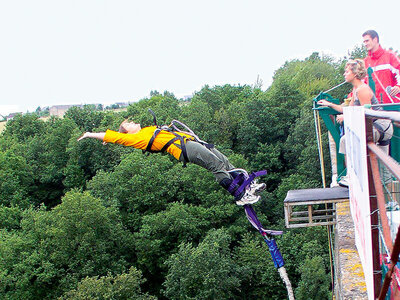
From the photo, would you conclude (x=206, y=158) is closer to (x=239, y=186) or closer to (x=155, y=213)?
(x=239, y=186)

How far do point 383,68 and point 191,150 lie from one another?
122 inches

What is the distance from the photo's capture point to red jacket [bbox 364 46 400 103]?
664 cm

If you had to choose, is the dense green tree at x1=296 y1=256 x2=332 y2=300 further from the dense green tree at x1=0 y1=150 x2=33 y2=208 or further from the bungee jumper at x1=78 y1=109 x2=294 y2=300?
the dense green tree at x1=0 y1=150 x2=33 y2=208

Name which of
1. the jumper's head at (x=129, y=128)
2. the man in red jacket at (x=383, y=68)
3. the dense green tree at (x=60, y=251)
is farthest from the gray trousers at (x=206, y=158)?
the dense green tree at (x=60, y=251)

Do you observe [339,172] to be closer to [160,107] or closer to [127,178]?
[127,178]

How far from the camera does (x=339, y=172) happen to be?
9.12 metres

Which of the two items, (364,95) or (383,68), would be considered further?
(383,68)

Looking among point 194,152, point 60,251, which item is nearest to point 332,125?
point 194,152

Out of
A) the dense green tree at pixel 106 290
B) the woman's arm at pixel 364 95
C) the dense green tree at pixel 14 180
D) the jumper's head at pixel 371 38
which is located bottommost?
the dense green tree at pixel 106 290

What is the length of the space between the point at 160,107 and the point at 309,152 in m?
15.5

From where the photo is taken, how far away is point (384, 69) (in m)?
6.72

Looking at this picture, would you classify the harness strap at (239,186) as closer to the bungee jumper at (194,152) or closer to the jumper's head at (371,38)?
the bungee jumper at (194,152)

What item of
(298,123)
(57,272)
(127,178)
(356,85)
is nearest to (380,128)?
(356,85)

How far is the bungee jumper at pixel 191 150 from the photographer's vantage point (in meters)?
5.82
